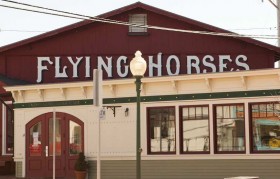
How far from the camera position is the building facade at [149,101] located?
20375mm

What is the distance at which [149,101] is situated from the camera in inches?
869

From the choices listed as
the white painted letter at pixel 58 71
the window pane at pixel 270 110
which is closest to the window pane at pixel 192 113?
the window pane at pixel 270 110

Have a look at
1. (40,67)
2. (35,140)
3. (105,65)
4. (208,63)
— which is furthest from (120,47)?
(35,140)

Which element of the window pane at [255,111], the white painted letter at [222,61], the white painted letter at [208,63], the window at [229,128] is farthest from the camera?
the white painted letter at [208,63]

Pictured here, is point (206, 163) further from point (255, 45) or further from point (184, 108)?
point (255, 45)

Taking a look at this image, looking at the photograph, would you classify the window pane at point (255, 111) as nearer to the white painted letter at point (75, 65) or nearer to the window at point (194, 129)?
the window at point (194, 129)

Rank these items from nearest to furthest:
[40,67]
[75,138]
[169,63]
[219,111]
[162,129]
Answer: [219,111] < [162,129] < [75,138] < [169,63] < [40,67]

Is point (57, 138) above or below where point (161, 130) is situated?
below

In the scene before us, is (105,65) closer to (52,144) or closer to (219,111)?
(52,144)

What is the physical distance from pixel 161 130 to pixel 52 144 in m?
4.83

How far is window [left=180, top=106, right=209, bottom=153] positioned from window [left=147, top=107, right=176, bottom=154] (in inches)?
15.7

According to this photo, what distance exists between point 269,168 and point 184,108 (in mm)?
3787

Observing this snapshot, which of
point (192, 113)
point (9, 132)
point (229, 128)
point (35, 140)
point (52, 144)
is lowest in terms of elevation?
point (52, 144)

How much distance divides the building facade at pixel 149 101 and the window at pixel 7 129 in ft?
0.16
